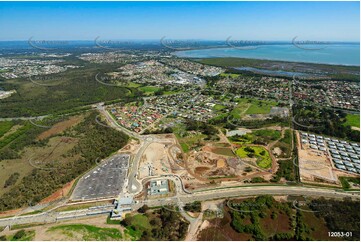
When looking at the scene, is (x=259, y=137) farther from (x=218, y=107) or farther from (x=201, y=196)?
(x=201, y=196)

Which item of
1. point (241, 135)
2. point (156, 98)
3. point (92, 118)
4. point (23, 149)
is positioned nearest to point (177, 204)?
point (241, 135)

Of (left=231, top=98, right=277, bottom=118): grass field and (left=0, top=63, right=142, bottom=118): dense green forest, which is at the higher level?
(left=231, top=98, right=277, bottom=118): grass field

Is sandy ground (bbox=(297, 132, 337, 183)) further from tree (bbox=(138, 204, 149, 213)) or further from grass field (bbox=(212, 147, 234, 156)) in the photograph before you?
tree (bbox=(138, 204, 149, 213))

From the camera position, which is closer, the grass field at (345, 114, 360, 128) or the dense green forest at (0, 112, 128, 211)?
the dense green forest at (0, 112, 128, 211)

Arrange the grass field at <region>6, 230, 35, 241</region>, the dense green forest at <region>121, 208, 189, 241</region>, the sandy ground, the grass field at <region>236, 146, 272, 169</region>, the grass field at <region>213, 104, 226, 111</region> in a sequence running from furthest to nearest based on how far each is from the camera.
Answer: the grass field at <region>213, 104, 226, 111</region>, the grass field at <region>236, 146, 272, 169</region>, the sandy ground, the dense green forest at <region>121, 208, 189, 241</region>, the grass field at <region>6, 230, 35, 241</region>

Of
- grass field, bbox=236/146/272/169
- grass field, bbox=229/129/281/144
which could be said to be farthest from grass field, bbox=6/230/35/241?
grass field, bbox=229/129/281/144

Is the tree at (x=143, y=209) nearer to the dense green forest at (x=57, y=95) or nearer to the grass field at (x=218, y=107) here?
the grass field at (x=218, y=107)

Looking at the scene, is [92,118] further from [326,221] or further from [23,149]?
[326,221]
